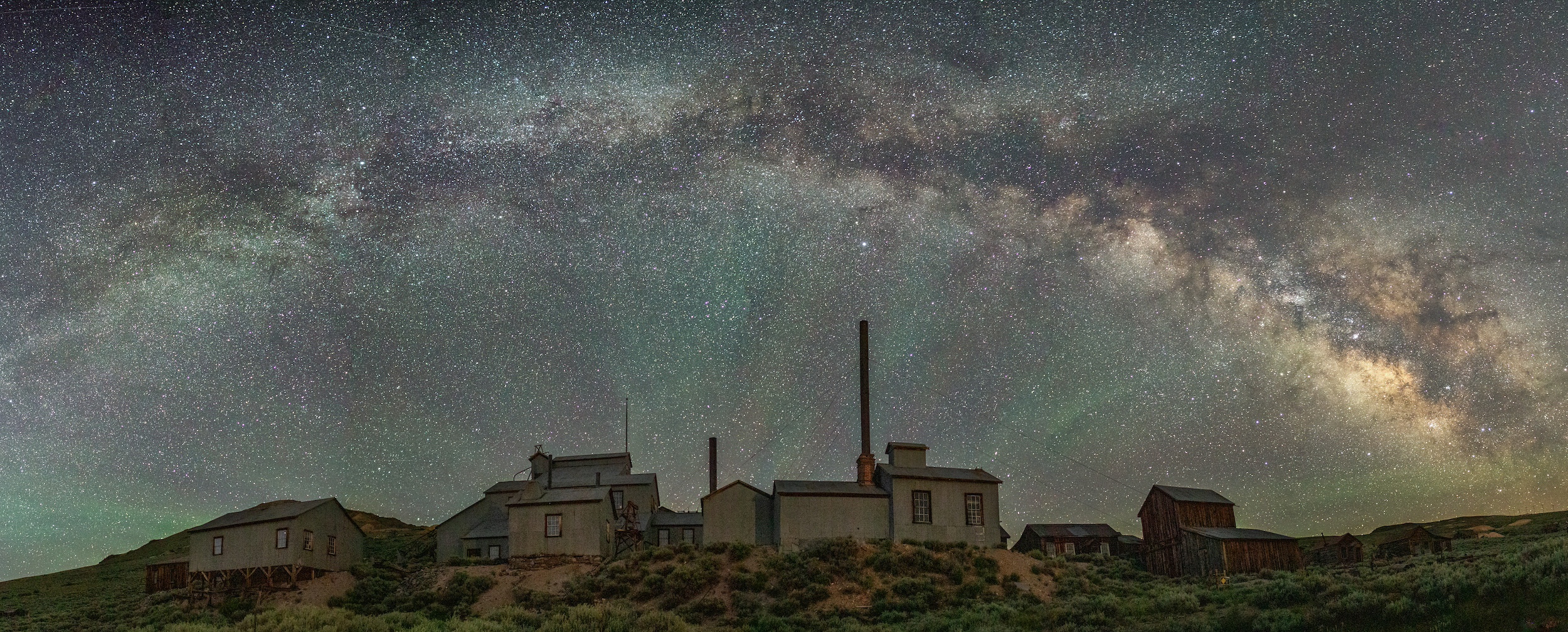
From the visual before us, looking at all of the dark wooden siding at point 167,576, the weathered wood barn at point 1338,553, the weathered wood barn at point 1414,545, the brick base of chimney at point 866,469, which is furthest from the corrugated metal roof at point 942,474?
the dark wooden siding at point 167,576

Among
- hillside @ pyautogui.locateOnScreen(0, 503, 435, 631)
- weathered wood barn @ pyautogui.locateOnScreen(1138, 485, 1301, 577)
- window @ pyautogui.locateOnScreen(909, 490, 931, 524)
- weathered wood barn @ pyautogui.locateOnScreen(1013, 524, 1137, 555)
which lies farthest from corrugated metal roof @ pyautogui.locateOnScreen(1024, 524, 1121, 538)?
hillside @ pyautogui.locateOnScreen(0, 503, 435, 631)

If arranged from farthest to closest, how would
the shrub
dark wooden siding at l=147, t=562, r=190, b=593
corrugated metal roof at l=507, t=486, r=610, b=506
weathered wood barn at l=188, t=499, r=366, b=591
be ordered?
dark wooden siding at l=147, t=562, r=190, b=593, corrugated metal roof at l=507, t=486, r=610, b=506, weathered wood barn at l=188, t=499, r=366, b=591, the shrub

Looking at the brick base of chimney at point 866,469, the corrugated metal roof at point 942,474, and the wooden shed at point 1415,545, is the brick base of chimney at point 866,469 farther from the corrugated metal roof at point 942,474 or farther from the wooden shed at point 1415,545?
the wooden shed at point 1415,545

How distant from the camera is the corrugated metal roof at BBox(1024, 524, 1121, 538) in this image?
61.2 m

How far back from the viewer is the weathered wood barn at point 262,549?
1804 inches

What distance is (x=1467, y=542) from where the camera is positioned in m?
57.8

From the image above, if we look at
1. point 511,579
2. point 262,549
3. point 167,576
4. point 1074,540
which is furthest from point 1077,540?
point 167,576

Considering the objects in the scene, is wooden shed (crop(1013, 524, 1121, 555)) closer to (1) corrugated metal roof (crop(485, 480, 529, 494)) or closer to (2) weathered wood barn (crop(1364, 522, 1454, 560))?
(2) weathered wood barn (crop(1364, 522, 1454, 560))

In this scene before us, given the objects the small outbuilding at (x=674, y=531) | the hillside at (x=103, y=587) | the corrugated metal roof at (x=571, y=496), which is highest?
the corrugated metal roof at (x=571, y=496)

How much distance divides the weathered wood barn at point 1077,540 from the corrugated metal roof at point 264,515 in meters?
→ 39.1

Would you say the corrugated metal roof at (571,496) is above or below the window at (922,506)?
above

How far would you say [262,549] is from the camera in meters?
46.0

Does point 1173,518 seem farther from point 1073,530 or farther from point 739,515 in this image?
point 739,515

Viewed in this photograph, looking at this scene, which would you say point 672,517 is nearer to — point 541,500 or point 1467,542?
point 541,500
